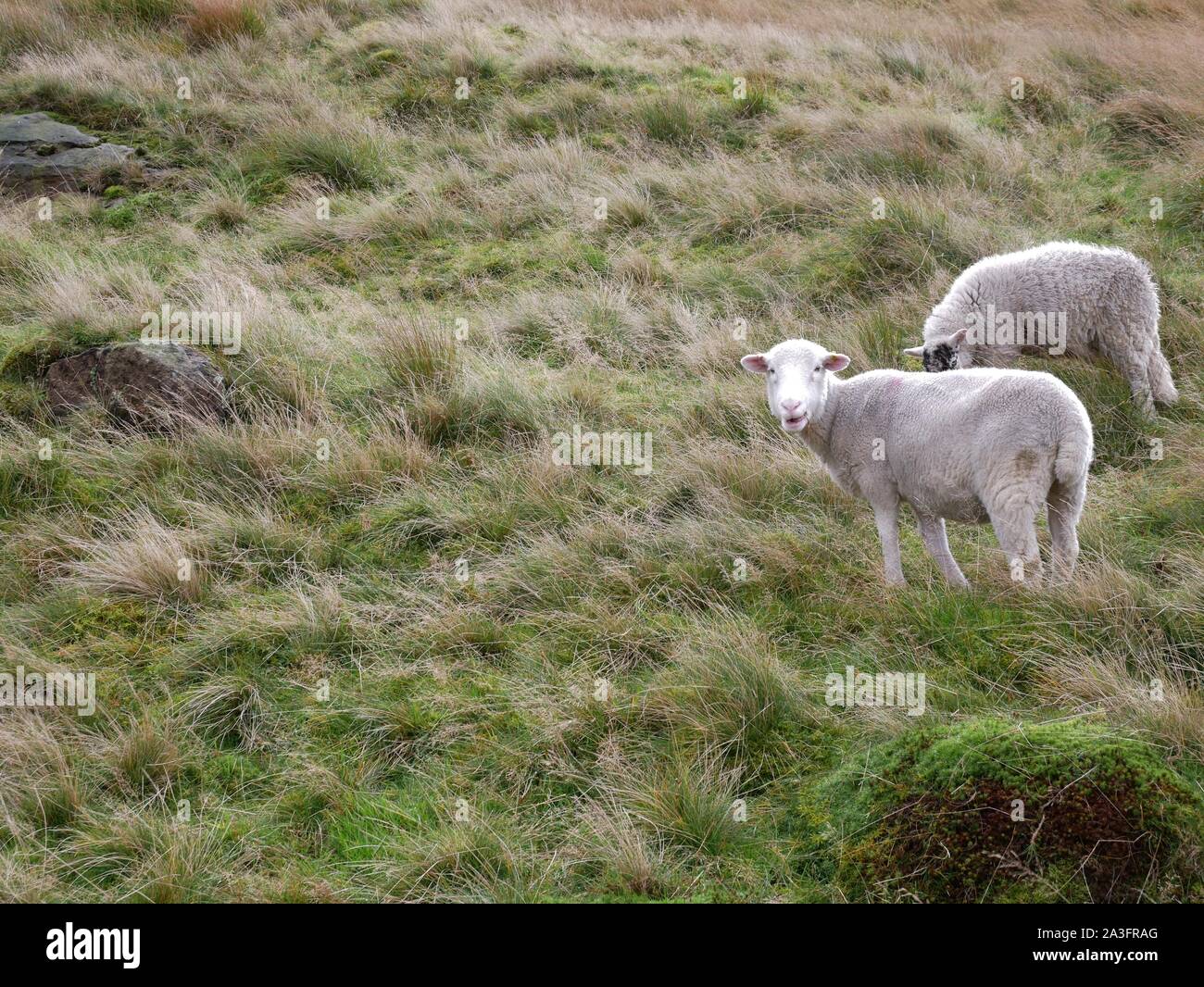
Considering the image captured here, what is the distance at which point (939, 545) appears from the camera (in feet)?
17.5

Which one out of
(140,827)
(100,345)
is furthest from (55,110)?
(140,827)

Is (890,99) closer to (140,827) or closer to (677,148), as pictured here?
(677,148)

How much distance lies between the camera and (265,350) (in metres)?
7.56

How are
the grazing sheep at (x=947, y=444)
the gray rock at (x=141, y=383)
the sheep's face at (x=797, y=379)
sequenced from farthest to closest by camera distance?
A: the gray rock at (x=141, y=383), the sheep's face at (x=797, y=379), the grazing sheep at (x=947, y=444)

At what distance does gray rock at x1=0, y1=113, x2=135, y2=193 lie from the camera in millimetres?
11242

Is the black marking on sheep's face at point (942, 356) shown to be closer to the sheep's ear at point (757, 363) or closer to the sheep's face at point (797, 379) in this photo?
the sheep's face at point (797, 379)

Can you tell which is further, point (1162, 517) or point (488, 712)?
point (1162, 517)

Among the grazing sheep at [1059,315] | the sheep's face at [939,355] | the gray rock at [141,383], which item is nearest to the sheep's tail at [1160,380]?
the grazing sheep at [1059,315]

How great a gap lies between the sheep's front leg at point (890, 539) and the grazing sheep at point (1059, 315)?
1.91m

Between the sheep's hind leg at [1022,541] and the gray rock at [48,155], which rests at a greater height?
the sheep's hind leg at [1022,541]

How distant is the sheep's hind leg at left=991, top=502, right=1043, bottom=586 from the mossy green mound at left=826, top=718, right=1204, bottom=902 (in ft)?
3.92

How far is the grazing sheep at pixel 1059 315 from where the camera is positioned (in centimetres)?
711

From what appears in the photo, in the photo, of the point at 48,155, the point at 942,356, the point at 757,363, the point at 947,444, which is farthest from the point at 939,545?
the point at 48,155

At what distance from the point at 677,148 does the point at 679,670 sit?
8.55m
